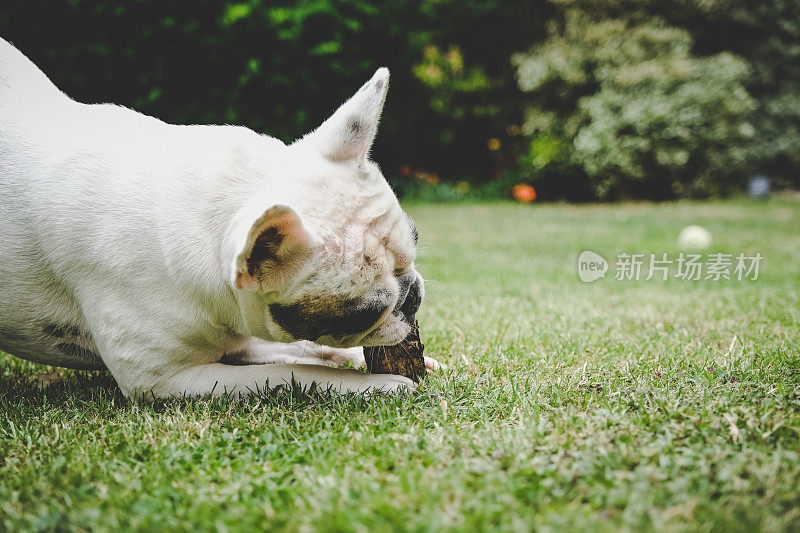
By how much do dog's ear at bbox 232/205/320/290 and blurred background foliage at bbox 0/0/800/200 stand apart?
6817mm

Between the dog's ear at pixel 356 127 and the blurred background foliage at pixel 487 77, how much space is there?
649 centimetres

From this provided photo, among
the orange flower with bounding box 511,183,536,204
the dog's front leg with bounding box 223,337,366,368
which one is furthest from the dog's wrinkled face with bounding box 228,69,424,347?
the orange flower with bounding box 511,183,536,204

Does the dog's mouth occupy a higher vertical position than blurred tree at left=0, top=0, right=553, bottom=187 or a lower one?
lower

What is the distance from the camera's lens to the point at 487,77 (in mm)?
13297

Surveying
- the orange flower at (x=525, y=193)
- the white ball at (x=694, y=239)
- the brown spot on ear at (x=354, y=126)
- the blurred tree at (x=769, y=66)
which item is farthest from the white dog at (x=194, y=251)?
the blurred tree at (x=769, y=66)

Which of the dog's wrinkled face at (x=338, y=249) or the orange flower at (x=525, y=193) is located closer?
the dog's wrinkled face at (x=338, y=249)

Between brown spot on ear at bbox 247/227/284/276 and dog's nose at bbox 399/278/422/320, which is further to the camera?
dog's nose at bbox 399/278/422/320

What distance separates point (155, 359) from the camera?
7.62 ft

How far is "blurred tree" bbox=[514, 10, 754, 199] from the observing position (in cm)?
1096

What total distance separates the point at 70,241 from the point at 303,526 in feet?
4.98

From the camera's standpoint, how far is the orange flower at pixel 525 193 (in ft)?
40.0

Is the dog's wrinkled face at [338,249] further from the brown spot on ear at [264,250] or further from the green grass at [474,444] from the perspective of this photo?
the green grass at [474,444]

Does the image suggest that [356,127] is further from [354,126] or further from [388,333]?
[388,333]

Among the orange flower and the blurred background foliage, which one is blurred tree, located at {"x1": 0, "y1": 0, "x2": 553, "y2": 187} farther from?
the orange flower
